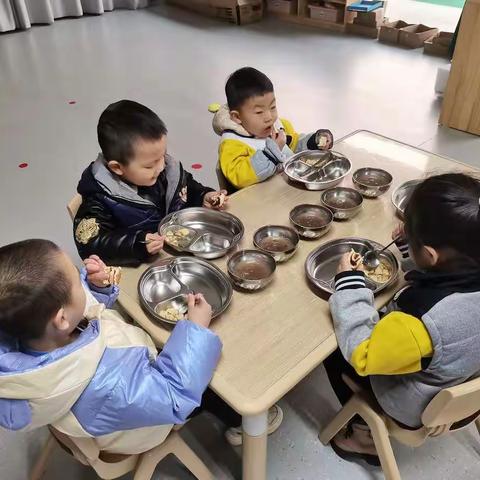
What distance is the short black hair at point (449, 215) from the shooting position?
85 centimetres

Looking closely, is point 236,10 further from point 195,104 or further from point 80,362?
point 80,362

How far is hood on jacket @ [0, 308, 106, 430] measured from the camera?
767 millimetres

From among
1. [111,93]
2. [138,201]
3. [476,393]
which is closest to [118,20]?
[111,93]

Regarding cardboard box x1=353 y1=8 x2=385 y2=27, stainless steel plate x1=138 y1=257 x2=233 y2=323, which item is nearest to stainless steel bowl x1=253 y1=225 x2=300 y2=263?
stainless steel plate x1=138 y1=257 x2=233 y2=323

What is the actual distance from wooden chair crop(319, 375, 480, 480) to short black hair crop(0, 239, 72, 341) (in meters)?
0.68

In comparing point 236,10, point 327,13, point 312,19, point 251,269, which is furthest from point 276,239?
point 236,10

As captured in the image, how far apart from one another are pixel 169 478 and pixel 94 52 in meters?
4.12

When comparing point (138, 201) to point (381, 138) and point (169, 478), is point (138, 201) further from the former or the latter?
point (381, 138)

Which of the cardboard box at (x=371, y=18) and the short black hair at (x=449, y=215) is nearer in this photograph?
the short black hair at (x=449, y=215)

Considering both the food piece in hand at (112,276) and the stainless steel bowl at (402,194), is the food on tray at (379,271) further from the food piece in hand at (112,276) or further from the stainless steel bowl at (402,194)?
the food piece in hand at (112,276)

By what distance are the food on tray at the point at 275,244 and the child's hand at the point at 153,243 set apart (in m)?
0.24

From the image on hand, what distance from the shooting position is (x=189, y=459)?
1122 mm

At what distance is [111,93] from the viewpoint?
3.69 metres

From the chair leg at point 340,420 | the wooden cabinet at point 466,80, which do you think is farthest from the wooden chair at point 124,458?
the wooden cabinet at point 466,80
